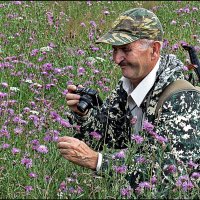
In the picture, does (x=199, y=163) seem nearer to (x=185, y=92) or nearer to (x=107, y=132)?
(x=185, y=92)

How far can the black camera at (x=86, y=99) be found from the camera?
3.56m

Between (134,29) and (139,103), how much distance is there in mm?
417

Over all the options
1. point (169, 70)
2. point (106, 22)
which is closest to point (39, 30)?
point (106, 22)

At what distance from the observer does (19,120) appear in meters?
3.76

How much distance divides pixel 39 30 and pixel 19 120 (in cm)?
374

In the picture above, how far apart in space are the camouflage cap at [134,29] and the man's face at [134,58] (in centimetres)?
5

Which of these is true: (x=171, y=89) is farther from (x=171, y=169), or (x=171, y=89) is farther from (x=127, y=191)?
(x=127, y=191)

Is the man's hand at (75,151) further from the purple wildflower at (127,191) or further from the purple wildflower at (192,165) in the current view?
the purple wildflower at (192,165)

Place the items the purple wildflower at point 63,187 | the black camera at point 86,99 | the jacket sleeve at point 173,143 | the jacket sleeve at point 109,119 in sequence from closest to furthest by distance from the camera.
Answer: the purple wildflower at point 63,187, the jacket sleeve at point 173,143, the black camera at point 86,99, the jacket sleeve at point 109,119

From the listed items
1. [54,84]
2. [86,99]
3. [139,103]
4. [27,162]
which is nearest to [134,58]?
[139,103]

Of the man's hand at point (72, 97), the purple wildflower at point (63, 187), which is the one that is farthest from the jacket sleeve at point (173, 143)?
the man's hand at point (72, 97)

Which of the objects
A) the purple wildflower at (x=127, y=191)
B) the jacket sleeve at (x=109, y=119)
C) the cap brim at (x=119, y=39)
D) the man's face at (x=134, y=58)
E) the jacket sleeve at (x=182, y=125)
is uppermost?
the cap brim at (x=119, y=39)

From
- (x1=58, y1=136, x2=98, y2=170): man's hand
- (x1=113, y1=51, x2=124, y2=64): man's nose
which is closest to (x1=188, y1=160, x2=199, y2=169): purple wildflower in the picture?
(x1=58, y1=136, x2=98, y2=170): man's hand

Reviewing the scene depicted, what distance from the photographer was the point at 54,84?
17.5 ft
